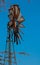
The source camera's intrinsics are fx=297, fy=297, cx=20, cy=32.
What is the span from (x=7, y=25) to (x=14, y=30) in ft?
4.02

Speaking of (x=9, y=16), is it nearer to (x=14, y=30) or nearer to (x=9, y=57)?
(x=14, y=30)

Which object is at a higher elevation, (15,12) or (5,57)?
(15,12)

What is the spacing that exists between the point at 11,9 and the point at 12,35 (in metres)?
3.82

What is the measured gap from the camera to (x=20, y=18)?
38250mm

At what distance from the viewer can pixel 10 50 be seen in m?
38.4

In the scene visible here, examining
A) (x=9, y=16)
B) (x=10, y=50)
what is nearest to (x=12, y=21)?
(x=9, y=16)

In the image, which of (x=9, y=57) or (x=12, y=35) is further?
(x=12, y=35)

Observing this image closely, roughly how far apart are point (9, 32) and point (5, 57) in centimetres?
369

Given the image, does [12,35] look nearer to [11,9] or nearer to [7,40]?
[7,40]

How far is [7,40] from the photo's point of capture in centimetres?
3906

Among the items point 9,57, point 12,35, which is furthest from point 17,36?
point 9,57

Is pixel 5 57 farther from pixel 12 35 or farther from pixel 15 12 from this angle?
pixel 15 12

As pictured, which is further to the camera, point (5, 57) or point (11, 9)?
point (5, 57)

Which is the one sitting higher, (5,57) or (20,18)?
(20,18)
